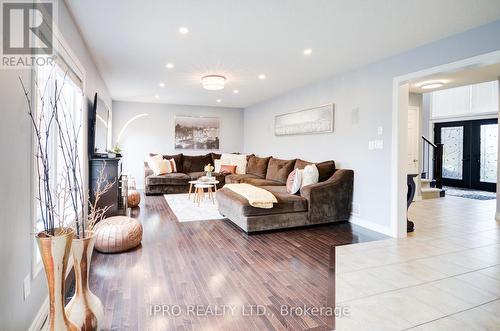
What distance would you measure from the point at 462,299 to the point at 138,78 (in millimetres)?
5567

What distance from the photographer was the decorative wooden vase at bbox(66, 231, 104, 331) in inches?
64.8

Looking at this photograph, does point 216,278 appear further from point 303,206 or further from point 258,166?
point 258,166

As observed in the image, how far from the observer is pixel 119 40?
3.54m

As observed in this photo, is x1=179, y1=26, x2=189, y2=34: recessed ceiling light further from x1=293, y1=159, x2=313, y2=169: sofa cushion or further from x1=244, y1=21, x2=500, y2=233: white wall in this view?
x1=293, y1=159, x2=313, y2=169: sofa cushion

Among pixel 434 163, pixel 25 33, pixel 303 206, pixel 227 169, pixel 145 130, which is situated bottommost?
pixel 303 206

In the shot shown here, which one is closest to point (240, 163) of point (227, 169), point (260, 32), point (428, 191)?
point (227, 169)

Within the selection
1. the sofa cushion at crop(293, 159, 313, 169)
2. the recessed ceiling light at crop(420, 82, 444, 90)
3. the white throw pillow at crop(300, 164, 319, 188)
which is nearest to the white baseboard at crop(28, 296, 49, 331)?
the white throw pillow at crop(300, 164, 319, 188)

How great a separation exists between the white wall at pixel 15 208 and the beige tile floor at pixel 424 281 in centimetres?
189

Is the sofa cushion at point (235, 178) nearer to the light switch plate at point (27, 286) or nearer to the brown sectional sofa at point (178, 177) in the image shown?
the brown sectional sofa at point (178, 177)

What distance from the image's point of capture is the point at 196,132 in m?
8.73

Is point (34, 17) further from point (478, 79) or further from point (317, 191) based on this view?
point (478, 79)

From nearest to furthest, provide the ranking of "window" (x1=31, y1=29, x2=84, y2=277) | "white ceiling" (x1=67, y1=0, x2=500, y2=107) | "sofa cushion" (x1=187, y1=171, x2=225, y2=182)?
"window" (x1=31, y1=29, x2=84, y2=277) < "white ceiling" (x1=67, y1=0, x2=500, y2=107) < "sofa cushion" (x1=187, y1=171, x2=225, y2=182)

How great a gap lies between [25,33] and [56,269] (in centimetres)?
142

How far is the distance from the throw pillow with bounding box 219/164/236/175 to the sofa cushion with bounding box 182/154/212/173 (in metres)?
0.66
